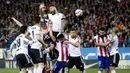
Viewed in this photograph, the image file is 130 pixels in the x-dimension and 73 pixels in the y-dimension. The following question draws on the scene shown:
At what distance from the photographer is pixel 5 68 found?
95.3 feet

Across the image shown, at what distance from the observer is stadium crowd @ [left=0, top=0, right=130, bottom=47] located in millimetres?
30219

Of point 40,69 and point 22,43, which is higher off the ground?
point 22,43

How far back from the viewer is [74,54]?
18859 mm

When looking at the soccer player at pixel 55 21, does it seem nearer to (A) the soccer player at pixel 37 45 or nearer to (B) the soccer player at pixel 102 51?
(A) the soccer player at pixel 37 45

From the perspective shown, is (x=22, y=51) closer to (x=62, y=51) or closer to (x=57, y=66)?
(x=57, y=66)

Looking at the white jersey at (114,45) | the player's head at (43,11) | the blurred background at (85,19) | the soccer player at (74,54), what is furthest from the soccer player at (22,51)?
the blurred background at (85,19)

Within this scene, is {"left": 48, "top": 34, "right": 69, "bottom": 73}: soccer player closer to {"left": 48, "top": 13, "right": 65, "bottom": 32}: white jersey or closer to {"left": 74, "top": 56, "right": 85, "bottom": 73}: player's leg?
{"left": 48, "top": 13, "right": 65, "bottom": 32}: white jersey

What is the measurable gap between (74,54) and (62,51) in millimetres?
1053

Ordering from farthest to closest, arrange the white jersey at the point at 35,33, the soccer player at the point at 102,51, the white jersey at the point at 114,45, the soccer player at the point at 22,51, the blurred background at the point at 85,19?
the blurred background at the point at 85,19 < the soccer player at the point at 102,51 < the white jersey at the point at 114,45 < the white jersey at the point at 35,33 < the soccer player at the point at 22,51

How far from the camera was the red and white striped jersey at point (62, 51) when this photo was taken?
697 inches

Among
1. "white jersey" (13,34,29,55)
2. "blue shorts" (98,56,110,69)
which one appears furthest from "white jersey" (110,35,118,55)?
"white jersey" (13,34,29,55)

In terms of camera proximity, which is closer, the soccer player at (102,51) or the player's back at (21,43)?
the player's back at (21,43)

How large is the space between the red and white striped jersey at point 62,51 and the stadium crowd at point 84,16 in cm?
992

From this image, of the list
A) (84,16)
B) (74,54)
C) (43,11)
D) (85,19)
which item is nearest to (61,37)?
(43,11)
